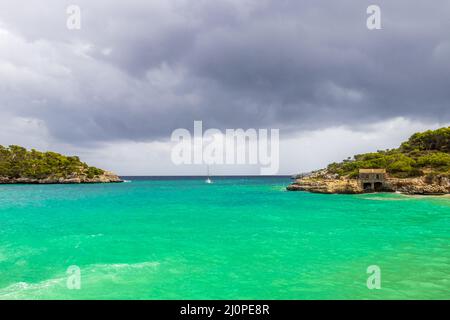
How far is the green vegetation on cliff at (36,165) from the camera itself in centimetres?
15238

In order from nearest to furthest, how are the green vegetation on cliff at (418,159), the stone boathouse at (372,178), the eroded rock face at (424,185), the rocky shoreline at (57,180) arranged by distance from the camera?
the eroded rock face at (424,185)
the green vegetation on cliff at (418,159)
the stone boathouse at (372,178)
the rocky shoreline at (57,180)

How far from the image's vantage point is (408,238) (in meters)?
24.5

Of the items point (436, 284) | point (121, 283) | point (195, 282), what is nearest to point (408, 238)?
point (436, 284)

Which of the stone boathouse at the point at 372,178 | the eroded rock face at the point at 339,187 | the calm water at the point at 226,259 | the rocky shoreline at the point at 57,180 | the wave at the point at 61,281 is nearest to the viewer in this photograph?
the wave at the point at 61,281

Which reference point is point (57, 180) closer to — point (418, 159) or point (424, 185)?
point (424, 185)

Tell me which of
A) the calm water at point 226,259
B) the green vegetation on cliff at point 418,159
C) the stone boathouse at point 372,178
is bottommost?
the calm water at point 226,259

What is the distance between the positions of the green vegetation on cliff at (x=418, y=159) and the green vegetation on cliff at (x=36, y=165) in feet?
488

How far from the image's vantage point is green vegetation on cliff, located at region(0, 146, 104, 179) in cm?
15238

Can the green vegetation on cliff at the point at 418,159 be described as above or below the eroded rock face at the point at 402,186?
above

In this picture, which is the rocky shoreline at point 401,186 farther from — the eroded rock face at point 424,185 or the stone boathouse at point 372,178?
the stone boathouse at point 372,178

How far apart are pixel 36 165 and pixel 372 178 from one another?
171 metres

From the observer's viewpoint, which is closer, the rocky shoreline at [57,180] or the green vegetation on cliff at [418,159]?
the green vegetation on cliff at [418,159]

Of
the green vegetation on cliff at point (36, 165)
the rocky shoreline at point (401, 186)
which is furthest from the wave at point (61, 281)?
the green vegetation on cliff at point (36, 165)

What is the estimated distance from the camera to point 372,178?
8331 centimetres
